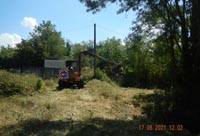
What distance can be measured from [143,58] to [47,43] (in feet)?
84.0

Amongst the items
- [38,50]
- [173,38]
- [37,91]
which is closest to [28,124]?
[173,38]

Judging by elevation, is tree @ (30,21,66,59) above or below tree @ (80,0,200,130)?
above

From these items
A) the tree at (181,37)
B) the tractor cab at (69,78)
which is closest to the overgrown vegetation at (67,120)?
the tree at (181,37)

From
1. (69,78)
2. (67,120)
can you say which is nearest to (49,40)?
(69,78)

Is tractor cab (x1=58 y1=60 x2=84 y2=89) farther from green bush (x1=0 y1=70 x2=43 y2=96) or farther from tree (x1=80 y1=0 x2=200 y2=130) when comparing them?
tree (x1=80 y1=0 x2=200 y2=130)

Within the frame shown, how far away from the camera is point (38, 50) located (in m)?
51.7

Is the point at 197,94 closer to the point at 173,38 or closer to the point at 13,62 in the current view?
the point at 173,38

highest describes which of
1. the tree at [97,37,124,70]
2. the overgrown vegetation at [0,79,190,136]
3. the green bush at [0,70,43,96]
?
the tree at [97,37,124,70]

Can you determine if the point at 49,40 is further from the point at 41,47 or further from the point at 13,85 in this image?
the point at 13,85

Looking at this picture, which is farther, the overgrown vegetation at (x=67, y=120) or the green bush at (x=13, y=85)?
the green bush at (x=13, y=85)

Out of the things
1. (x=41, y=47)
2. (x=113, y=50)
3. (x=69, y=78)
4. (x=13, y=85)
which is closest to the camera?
(x=13, y=85)

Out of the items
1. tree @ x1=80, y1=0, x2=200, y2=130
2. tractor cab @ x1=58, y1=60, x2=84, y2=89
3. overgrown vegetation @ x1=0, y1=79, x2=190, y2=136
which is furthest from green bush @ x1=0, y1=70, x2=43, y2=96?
tree @ x1=80, y1=0, x2=200, y2=130

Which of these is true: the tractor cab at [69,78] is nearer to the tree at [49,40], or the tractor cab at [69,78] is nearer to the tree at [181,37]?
the tree at [181,37]

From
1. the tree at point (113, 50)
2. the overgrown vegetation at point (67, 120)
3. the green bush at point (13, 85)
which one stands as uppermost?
the tree at point (113, 50)
